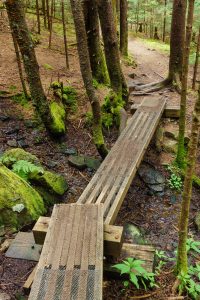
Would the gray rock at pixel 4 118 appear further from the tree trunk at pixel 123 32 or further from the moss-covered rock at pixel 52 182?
the tree trunk at pixel 123 32

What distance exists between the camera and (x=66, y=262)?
3602 millimetres

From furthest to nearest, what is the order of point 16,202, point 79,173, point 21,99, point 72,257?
point 21,99
point 79,173
point 16,202
point 72,257

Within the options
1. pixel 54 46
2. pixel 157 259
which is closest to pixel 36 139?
pixel 157 259

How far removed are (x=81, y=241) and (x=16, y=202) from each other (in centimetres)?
150

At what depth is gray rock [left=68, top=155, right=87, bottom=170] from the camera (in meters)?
7.07

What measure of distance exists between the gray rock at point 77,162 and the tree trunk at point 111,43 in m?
3.03

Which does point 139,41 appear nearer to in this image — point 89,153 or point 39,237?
point 89,153

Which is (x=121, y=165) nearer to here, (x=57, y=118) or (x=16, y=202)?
(x=16, y=202)

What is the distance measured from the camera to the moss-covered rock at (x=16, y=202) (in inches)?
190

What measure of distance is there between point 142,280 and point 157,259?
0.90 metres

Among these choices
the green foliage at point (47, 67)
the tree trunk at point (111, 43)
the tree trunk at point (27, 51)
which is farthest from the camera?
the green foliage at point (47, 67)

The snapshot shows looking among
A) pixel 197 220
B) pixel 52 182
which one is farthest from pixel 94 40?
pixel 197 220

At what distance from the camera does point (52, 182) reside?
6.05 metres

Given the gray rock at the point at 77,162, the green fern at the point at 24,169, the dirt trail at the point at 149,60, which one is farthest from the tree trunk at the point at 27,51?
the dirt trail at the point at 149,60
